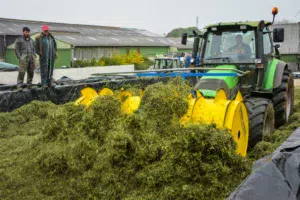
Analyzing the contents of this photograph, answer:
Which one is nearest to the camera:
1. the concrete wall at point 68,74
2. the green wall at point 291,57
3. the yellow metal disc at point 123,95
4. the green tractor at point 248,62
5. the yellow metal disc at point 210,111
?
the yellow metal disc at point 210,111

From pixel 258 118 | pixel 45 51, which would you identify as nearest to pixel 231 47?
pixel 258 118

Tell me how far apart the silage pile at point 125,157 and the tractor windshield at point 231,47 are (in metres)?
1.76

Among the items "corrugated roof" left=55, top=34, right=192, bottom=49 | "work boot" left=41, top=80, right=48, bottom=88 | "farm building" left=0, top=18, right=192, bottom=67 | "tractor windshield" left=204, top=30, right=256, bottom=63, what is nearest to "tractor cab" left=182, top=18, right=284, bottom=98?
"tractor windshield" left=204, top=30, right=256, bottom=63

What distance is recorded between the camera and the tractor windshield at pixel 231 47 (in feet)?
21.9

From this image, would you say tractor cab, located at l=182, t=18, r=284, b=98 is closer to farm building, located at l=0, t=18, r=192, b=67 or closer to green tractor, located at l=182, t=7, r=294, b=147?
green tractor, located at l=182, t=7, r=294, b=147

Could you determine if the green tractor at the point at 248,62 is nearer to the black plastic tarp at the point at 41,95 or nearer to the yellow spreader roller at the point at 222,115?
the yellow spreader roller at the point at 222,115

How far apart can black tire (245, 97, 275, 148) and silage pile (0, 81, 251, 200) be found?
1.18 metres

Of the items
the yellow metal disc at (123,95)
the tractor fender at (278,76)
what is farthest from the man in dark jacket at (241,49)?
the yellow metal disc at (123,95)

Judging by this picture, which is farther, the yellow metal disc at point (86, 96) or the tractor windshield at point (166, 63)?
the tractor windshield at point (166, 63)

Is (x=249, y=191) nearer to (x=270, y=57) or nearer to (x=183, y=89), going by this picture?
(x=183, y=89)

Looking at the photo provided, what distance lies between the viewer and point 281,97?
22.9 ft

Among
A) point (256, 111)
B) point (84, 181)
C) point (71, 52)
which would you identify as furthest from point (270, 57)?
point (71, 52)

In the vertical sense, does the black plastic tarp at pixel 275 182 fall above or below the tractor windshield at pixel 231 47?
below

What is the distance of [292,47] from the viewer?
35.3 meters
